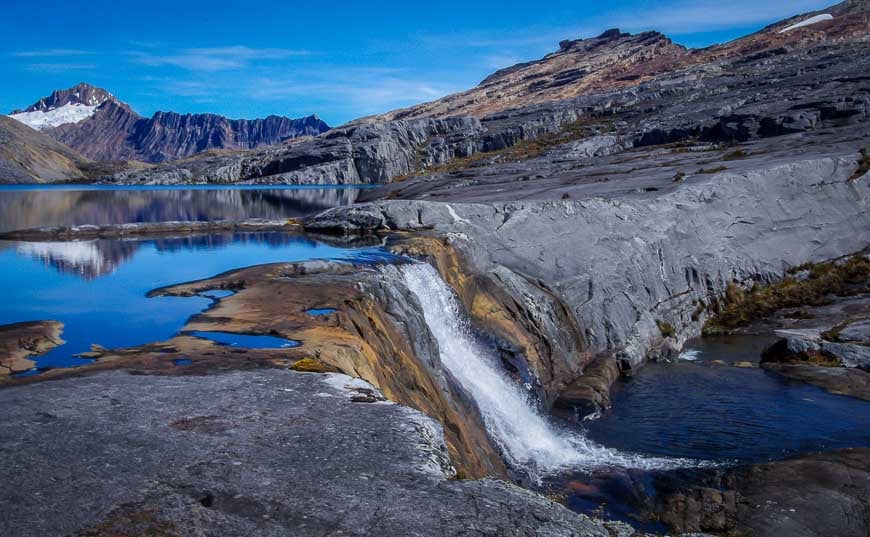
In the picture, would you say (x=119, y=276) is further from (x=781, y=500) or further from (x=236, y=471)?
(x=781, y=500)

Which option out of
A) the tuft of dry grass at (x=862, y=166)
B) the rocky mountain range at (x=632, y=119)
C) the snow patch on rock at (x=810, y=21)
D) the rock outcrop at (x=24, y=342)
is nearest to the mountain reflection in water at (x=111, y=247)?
the rock outcrop at (x=24, y=342)

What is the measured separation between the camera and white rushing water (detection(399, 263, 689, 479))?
1859 cm

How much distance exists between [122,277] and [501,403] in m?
15.3

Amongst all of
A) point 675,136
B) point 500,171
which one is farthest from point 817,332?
point 675,136

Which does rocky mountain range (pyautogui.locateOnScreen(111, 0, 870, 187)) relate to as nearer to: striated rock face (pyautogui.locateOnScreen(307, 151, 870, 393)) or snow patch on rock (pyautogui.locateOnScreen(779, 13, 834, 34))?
snow patch on rock (pyautogui.locateOnScreen(779, 13, 834, 34))

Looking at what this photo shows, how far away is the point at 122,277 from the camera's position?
24.5 m

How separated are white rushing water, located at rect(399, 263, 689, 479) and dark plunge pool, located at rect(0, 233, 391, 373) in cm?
308

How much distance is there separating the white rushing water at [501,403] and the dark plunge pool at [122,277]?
3.08m

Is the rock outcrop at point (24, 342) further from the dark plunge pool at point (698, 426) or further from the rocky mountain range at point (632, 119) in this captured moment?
the rocky mountain range at point (632, 119)

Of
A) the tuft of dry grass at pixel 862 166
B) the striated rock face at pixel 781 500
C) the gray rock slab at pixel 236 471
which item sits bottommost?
the striated rock face at pixel 781 500

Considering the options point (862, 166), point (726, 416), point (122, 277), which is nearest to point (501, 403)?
point (726, 416)

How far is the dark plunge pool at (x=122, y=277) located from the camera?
16016 mm

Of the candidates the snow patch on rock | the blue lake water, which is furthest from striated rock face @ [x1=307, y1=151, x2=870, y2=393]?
the snow patch on rock

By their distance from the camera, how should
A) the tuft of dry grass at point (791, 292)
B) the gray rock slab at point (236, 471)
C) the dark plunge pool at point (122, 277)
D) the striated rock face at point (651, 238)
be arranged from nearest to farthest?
the gray rock slab at point (236, 471) → the dark plunge pool at point (122, 277) → the striated rock face at point (651, 238) → the tuft of dry grass at point (791, 292)
